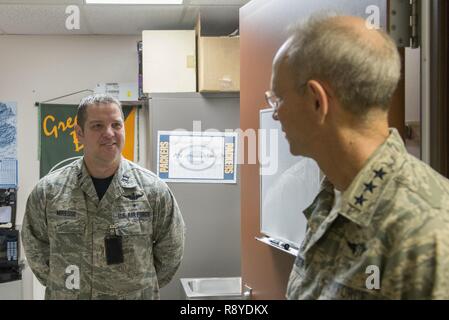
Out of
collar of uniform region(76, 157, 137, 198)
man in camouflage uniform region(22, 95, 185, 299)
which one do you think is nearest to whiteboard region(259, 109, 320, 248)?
man in camouflage uniform region(22, 95, 185, 299)

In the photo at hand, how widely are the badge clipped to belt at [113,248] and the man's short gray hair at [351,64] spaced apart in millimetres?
1056

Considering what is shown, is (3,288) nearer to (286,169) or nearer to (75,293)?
(75,293)

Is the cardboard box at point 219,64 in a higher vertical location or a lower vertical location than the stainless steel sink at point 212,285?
higher

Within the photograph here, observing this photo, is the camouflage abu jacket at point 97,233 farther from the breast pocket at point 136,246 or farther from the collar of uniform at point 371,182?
the collar of uniform at point 371,182

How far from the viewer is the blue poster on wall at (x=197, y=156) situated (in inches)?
115

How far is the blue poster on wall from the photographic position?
9.60 ft

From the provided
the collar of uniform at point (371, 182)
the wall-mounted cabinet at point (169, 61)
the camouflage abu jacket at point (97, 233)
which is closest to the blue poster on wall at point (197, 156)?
the wall-mounted cabinet at point (169, 61)

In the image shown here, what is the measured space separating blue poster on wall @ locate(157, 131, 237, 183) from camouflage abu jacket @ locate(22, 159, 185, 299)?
3.84 ft

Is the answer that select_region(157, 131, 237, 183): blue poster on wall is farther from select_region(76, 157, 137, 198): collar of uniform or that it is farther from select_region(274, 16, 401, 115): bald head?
select_region(274, 16, 401, 115): bald head

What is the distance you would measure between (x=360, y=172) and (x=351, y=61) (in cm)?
17

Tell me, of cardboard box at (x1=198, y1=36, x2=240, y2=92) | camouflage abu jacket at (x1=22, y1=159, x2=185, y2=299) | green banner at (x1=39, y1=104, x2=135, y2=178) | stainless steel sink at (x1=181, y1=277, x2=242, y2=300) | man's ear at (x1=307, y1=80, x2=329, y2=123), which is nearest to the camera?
man's ear at (x1=307, y1=80, x2=329, y2=123)

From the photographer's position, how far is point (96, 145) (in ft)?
5.42
